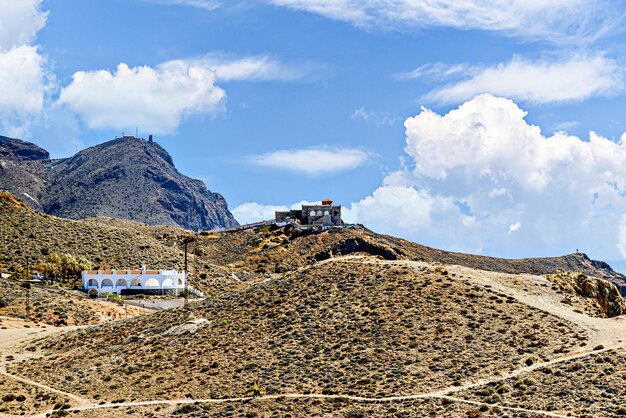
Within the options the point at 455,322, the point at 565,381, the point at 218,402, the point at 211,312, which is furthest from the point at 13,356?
the point at 565,381

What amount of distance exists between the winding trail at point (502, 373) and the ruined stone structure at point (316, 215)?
76.3 m

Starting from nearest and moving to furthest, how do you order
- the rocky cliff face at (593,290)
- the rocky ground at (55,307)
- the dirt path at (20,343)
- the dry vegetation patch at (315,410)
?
the dry vegetation patch at (315,410) < the dirt path at (20,343) < the rocky cliff face at (593,290) < the rocky ground at (55,307)

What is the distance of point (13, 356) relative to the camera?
64.2 m

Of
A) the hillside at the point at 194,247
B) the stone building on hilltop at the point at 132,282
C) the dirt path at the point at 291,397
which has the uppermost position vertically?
the hillside at the point at 194,247

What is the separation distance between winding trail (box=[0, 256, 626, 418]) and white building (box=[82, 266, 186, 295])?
2499cm

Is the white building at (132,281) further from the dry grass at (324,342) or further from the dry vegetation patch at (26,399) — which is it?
the dry vegetation patch at (26,399)

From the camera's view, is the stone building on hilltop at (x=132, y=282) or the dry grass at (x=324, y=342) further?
the stone building on hilltop at (x=132, y=282)

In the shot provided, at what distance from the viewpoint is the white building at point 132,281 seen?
9800cm

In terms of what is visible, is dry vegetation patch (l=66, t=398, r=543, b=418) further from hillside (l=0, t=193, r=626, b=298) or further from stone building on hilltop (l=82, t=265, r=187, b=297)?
hillside (l=0, t=193, r=626, b=298)

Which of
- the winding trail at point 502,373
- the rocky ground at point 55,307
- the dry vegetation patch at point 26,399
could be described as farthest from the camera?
the rocky ground at point 55,307

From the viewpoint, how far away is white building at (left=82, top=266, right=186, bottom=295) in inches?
3858

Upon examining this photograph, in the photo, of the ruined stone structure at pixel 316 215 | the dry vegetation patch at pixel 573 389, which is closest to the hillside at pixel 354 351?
the dry vegetation patch at pixel 573 389

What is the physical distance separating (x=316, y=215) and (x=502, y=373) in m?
106

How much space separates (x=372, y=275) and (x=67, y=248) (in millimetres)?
63696
